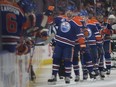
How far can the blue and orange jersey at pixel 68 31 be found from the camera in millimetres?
9508

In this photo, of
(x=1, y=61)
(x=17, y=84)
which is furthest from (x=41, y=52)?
(x=1, y=61)

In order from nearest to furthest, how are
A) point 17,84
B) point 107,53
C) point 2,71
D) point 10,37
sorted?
point 2,71 < point 10,37 < point 17,84 < point 107,53

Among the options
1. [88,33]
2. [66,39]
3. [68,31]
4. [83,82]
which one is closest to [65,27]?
[68,31]

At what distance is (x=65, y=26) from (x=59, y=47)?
17.0 inches

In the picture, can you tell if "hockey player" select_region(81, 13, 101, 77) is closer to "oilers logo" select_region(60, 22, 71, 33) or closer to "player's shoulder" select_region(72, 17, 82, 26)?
"player's shoulder" select_region(72, 17, 82, 26)

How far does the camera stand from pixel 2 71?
4605 millimetres

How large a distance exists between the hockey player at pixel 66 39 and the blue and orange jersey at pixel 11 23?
4296 mm

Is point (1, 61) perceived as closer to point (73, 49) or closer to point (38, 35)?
point (38, 35)

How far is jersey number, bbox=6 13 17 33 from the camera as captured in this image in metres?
4.86

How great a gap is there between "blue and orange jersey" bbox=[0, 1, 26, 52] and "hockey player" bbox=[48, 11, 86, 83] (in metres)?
4.30

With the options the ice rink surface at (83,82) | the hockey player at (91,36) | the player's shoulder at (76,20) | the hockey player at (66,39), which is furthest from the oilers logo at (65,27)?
the ice rink surface at (83,82)

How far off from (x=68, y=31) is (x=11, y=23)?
464 cm

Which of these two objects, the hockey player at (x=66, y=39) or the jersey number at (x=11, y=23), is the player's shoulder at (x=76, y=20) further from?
the jersey number at (x=11, y=23)

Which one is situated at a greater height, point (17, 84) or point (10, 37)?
point (10, 37)
